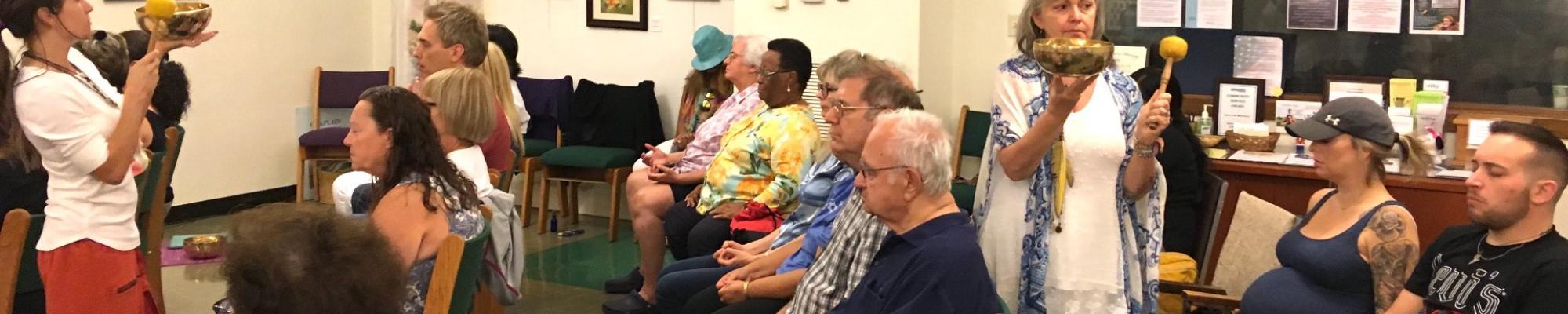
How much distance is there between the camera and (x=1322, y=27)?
5414 mm

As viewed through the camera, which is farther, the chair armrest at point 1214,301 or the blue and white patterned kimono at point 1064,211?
the chair armrest at point 1214,301

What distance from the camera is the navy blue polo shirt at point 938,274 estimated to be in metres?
2.56

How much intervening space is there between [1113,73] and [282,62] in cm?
560

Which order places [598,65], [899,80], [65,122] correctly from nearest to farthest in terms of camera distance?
[65,122] < [899,80] < [598,65]

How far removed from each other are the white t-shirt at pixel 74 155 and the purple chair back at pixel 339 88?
14.7 ft

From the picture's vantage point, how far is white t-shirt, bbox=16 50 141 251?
10.2ft

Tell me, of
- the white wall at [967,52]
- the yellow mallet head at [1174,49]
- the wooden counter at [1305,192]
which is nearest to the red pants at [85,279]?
the yellow mallet head at [1174,49]

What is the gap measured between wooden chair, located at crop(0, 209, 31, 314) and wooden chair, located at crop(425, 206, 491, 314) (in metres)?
1.05

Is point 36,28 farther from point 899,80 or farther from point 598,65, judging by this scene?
point 598,65

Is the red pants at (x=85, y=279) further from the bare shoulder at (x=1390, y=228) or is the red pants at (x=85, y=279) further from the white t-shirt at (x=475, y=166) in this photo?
the bare shoulder at (x=1390, y=228)

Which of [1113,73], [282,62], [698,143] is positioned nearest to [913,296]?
[1113,73]

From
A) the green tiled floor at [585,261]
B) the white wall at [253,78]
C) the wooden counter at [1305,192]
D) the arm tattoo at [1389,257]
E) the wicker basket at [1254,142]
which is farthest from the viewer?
the white wall at [253,78]

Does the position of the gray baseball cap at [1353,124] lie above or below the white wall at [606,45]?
below

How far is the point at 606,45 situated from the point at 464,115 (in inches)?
126
